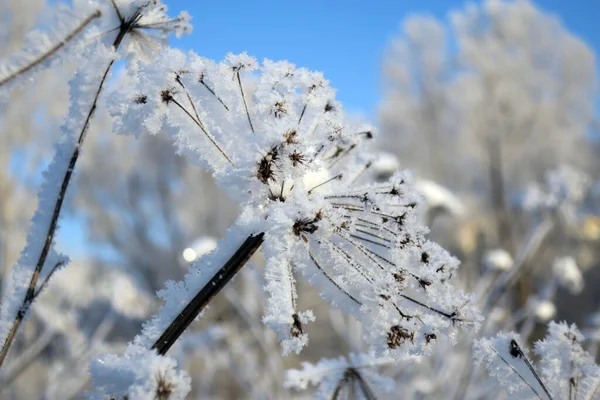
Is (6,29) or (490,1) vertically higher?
(490,1)

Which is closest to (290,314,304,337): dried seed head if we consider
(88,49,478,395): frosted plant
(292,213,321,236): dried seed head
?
(88,49,478,395): frosted plant

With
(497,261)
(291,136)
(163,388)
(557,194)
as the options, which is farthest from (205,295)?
(557,194)

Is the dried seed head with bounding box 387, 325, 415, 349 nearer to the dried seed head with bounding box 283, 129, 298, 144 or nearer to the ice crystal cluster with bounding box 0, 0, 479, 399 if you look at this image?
the ice crystal cluster with bounding box 0, 0, 479, 399

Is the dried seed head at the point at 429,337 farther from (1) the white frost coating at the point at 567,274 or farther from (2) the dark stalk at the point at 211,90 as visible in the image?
(1) the white frost coating at the point at 567,274

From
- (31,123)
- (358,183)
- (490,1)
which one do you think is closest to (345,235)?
(358,183)

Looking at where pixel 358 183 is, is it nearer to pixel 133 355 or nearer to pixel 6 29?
pixel 133 355

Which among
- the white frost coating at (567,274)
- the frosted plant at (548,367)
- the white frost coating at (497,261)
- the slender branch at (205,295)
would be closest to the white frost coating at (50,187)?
the slender branch at (205,295)
